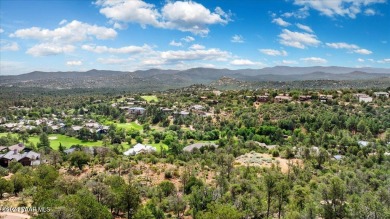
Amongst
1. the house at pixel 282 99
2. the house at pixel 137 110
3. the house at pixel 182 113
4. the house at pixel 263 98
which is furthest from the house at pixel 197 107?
the house at pixel 282 99

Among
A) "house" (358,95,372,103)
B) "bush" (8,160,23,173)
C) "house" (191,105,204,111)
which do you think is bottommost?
"bush" (8,160,23,173)

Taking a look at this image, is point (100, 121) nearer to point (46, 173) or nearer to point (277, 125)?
point (277, 125)

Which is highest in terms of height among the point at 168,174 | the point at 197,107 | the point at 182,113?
the point at 197,107

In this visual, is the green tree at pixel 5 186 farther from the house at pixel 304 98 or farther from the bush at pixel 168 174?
the house at pixel 304 98

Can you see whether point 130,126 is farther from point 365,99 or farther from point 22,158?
point 365,99

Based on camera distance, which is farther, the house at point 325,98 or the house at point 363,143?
the house at point 325,98

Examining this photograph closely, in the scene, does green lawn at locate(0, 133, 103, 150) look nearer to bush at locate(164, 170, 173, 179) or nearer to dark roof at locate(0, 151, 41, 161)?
dark roof at locate(0, 151, 41, 161)

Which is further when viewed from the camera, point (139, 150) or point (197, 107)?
point (197, 107)

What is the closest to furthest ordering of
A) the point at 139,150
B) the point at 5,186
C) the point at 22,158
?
the point at 5,186, the point at 22,158, the point at 139,150

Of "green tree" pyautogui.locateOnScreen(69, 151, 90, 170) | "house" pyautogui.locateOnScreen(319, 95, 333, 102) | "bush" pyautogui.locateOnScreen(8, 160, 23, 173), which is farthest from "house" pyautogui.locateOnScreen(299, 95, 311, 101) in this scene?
"bush" pyautogui.locateOnScreen(8, 160, 23, 173)

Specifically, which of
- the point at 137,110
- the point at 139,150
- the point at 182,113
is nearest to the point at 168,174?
the point at 139,150

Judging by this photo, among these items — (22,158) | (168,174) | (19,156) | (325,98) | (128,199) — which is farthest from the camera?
(325,98)
